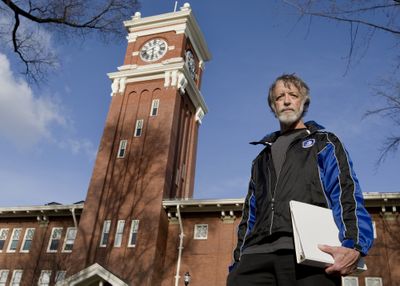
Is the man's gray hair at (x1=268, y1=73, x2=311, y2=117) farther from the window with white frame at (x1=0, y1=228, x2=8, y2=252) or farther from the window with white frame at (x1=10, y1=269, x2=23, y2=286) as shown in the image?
the window with white frame at (x1=0, y1=228, x2=8, y2=252)

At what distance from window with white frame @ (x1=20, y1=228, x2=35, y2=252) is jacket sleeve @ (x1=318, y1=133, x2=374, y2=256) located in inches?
1107

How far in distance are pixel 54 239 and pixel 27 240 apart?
2189 millimetres

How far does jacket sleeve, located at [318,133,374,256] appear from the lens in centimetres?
264

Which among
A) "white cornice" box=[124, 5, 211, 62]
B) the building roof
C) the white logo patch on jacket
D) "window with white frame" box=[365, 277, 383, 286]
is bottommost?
the white logo patch on jacket

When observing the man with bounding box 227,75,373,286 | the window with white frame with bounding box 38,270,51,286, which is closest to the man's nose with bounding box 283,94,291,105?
the man with bounding box 227,75,373,286

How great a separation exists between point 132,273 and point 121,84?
14159mm

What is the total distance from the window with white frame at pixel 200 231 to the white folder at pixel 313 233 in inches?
848

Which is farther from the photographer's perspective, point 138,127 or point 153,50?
point 153,50

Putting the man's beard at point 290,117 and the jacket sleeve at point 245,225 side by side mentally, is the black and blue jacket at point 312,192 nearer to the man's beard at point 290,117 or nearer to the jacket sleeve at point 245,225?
the jacket sleeve at point 245,225

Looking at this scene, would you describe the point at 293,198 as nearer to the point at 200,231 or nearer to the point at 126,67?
the point at 200,231

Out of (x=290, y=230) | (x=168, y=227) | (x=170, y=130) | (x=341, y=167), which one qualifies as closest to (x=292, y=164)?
(x=341, y=167)

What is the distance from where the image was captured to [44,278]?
25953 mm

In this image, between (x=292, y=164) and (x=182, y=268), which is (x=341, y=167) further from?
(x=182, y=268)

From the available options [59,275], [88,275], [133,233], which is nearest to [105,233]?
[133,233]
